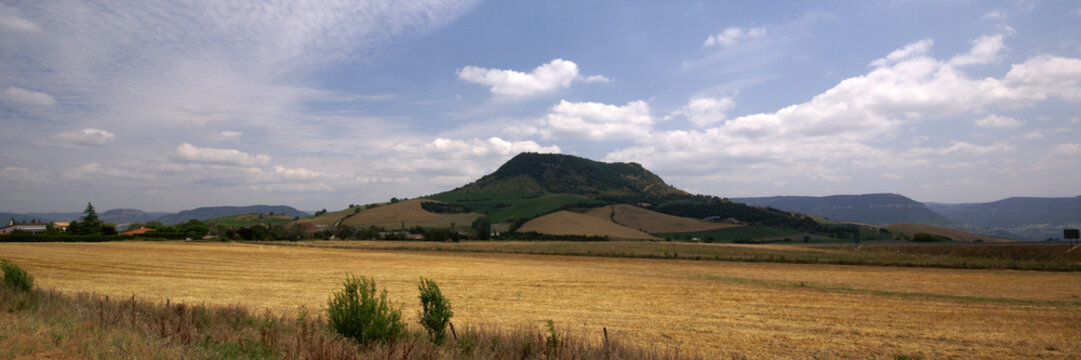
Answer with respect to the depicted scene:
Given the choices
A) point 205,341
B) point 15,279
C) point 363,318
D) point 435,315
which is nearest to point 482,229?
point 15,279

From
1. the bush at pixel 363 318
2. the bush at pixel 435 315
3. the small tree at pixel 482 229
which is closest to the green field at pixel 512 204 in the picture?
the small tree at pixel 482 229

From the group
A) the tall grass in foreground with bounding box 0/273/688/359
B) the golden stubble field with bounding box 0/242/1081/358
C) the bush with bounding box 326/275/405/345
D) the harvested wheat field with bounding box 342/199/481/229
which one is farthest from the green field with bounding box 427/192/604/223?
the bush with bounding box 326/275/405/345

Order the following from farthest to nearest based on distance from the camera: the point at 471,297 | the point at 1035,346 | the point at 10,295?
Answer: the point at 471,297 → the point at 1035,346 → the point at 10,295

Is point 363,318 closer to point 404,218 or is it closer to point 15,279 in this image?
point 15,279

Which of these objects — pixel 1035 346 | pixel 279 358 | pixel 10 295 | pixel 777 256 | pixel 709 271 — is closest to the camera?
pixel 279 358

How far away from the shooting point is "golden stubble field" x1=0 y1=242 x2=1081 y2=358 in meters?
14.4

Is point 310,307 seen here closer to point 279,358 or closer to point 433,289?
point 433,289

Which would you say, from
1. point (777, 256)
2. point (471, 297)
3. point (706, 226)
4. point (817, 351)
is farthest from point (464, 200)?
point (817, 351)

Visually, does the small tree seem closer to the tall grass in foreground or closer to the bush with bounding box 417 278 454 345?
the tall grass in foreground

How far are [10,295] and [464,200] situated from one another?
171m

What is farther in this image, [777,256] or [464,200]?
[464,200]

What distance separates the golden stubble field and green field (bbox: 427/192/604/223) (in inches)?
3997

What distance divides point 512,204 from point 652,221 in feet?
158

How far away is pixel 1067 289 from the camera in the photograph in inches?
1075
